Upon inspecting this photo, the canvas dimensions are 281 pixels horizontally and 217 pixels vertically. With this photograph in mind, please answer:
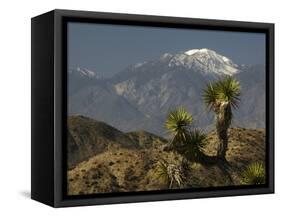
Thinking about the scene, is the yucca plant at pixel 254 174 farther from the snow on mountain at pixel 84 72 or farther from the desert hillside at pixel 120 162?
the snow on mountain at pixel 84 72

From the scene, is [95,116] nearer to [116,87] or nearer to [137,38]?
[116,87]

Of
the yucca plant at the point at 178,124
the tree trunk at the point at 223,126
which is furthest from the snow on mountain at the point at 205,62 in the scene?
the yucca plant at the point at 178,124

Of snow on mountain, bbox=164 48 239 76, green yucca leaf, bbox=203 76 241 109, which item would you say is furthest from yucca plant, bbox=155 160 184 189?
snow on mountain, bbox=164 48 239 76

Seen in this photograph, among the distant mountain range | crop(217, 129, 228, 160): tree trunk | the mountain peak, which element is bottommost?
crop(217, 129, 228, 160): tree trunk

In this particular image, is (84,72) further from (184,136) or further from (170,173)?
(170,173)

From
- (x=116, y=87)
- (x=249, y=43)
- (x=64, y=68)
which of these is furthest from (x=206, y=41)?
(x=64, y=68)

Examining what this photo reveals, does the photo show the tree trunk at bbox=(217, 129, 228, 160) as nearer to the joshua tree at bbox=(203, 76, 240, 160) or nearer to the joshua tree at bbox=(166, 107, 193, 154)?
the joshua tree at bbox=(203, 76, 240, 160)
